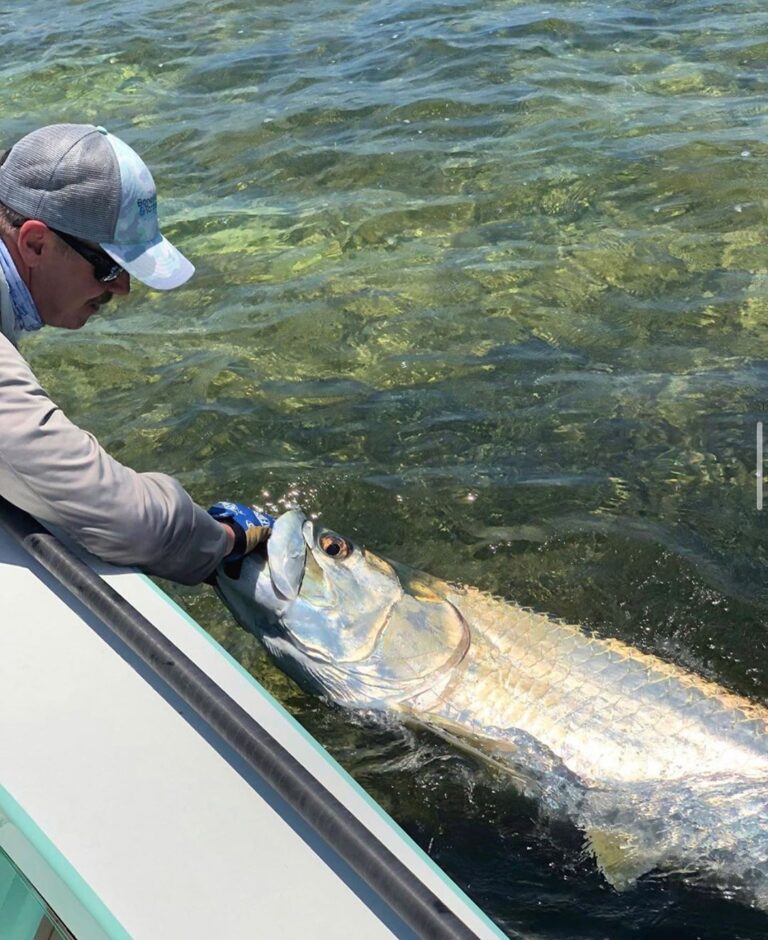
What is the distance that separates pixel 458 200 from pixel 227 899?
224 inches

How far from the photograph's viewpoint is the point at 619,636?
4164 millimetres

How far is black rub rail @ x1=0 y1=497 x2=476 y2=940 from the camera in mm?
1949

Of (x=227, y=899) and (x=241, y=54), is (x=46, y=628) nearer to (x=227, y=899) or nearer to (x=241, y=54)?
(x=227, y=899)

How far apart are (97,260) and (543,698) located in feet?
5.99

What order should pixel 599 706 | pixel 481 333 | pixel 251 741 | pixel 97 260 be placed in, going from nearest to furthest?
1. pixel 251 741
2. pixel 97 260
3. pixel 599 706
4. pixel 481 333

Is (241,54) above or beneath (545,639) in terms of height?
above

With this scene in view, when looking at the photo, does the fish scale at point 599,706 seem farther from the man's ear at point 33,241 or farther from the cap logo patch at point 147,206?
the man's ear at point 33,241

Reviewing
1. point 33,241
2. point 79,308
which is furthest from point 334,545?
point 33,241

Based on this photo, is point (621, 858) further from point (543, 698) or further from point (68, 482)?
point (68, 482)

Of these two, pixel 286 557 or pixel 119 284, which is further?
pixel 286 557

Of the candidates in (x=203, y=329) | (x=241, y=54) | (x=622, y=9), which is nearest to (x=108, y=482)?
(x=203, y=329)

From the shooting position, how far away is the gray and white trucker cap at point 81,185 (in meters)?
3.06

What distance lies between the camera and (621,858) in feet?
10.8

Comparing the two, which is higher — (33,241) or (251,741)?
(33,241)
